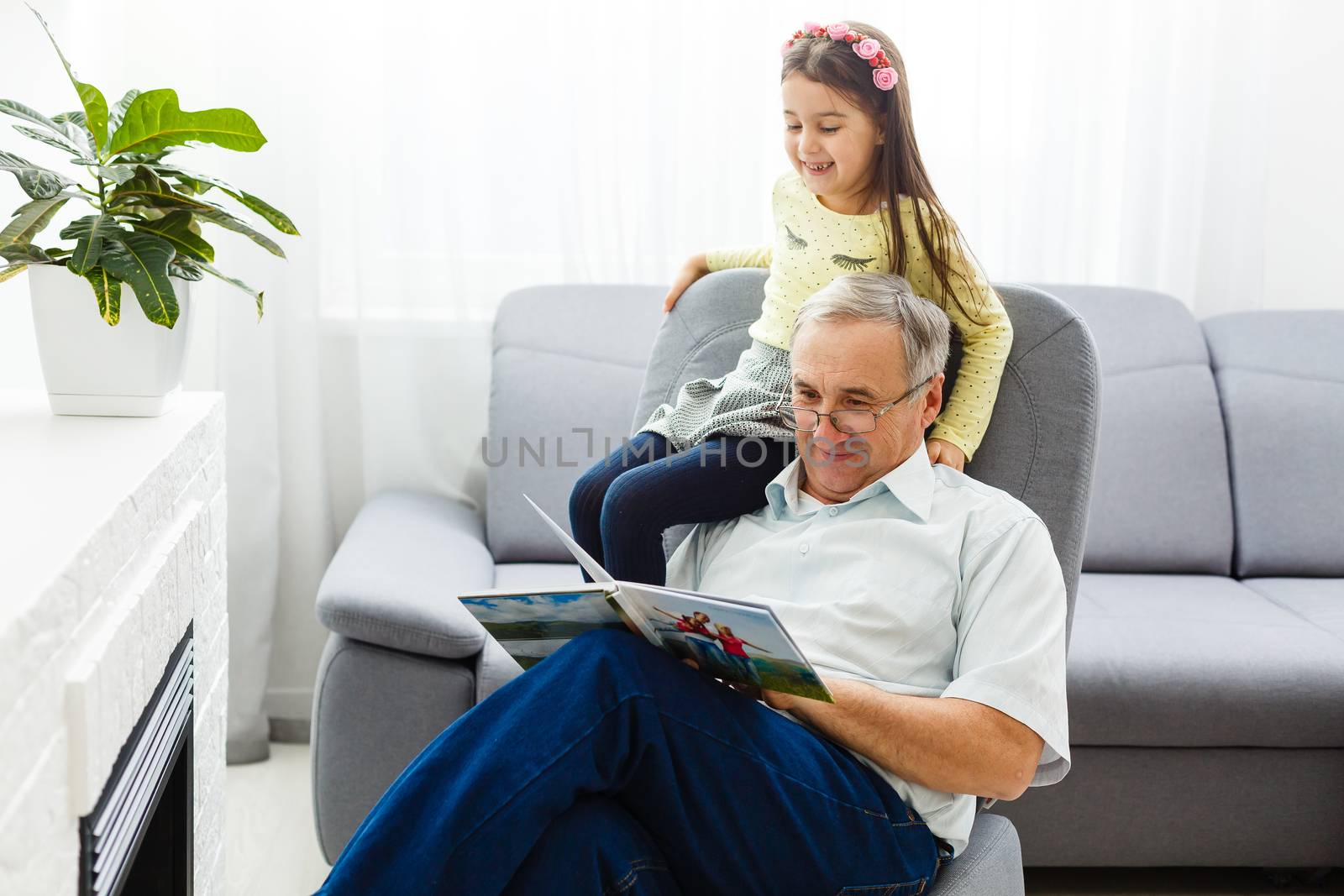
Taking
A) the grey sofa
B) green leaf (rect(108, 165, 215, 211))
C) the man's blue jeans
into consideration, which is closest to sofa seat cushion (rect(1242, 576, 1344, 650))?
the grey sofa

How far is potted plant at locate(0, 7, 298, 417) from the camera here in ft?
4.61

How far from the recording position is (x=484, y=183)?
2633 mm

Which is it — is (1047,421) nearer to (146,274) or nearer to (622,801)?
(622,801)

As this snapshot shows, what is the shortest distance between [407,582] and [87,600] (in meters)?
1.04

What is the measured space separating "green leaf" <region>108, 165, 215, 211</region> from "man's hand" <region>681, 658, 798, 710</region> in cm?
90

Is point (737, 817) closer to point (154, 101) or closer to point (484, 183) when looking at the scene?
point (154, 101)

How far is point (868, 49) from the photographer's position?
5.26 feet

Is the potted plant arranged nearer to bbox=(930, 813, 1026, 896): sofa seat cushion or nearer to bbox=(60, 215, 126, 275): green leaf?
bbox=(60, 215, 126, 275): green leaf

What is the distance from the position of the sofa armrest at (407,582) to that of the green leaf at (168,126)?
29.9 inches

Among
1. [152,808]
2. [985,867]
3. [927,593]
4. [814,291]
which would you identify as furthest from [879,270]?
[152,808]

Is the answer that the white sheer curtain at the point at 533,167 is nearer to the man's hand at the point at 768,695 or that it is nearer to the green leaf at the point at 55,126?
the green leaf at the point at 55,126

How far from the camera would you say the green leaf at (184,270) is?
150 centimetres

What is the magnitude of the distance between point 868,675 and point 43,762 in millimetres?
897

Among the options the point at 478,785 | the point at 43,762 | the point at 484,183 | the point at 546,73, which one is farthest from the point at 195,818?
the point at 546,73
